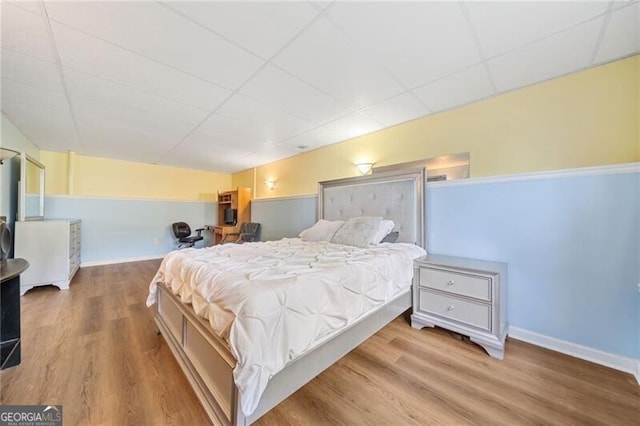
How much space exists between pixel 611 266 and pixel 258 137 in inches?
157

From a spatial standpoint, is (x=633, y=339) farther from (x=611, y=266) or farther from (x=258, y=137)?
(x=258, y=137)

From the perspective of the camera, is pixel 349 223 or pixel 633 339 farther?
pixel 349 223

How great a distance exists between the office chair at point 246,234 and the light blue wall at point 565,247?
373 centimetres

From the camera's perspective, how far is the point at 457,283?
6.40 feet

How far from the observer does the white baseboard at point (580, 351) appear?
1.59m

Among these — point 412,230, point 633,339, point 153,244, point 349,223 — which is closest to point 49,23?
point 349,223

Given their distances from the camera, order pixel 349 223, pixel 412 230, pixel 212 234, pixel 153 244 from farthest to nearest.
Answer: pixel 212 234, pixel 153 244, pixel 349 223, pixel 412 230

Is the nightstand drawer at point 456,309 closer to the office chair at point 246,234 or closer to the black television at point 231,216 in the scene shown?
the office chair at point 246,234

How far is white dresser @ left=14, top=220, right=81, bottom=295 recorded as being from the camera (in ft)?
9.84

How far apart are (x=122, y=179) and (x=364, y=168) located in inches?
210

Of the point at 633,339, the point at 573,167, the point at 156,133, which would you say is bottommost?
the point at 633,339

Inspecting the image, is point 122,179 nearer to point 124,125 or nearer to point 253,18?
point 124,125

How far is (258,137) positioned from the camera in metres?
3.62

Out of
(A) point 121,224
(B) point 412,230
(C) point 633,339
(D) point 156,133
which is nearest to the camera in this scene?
(C) point 633,339
